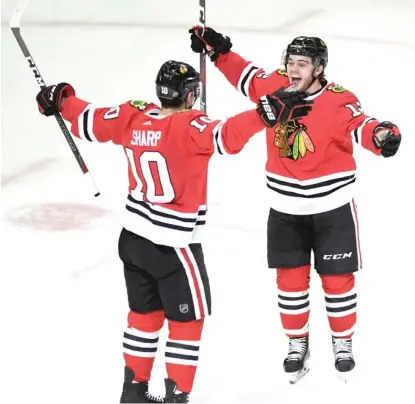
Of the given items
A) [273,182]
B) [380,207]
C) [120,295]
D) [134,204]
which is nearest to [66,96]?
[134,204]

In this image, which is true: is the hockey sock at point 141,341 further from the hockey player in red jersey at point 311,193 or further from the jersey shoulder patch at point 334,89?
the jersey shoulder patch at point 334,89

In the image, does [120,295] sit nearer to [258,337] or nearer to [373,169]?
[258,337]

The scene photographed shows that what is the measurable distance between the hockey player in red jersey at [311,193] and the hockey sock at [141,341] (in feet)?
1.47

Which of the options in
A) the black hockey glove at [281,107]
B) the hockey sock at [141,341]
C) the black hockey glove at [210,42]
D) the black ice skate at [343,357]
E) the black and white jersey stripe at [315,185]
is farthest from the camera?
the black hockey glove at [210,42]

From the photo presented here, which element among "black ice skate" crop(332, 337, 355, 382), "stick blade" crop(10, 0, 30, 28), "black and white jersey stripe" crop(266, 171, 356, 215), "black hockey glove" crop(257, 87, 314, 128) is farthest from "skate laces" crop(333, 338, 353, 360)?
"stick blade" crop(10, 0, 30, 28)

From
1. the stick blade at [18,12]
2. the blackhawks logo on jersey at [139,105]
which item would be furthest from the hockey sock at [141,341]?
the stick blade at [18,12]

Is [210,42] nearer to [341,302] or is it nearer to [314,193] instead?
[314,193]

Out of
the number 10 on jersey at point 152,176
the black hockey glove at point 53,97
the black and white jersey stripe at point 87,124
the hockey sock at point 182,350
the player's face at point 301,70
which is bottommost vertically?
the hockey sock at point 182,350

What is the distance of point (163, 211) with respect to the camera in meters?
2.95

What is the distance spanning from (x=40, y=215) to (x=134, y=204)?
151cm

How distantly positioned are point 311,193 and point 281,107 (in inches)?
22.1

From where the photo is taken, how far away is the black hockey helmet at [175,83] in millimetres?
2881

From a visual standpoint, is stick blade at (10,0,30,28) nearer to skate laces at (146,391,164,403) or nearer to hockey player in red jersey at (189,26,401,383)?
hockey player in red jersey at (189,26,401,383)

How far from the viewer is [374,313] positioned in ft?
12.0
